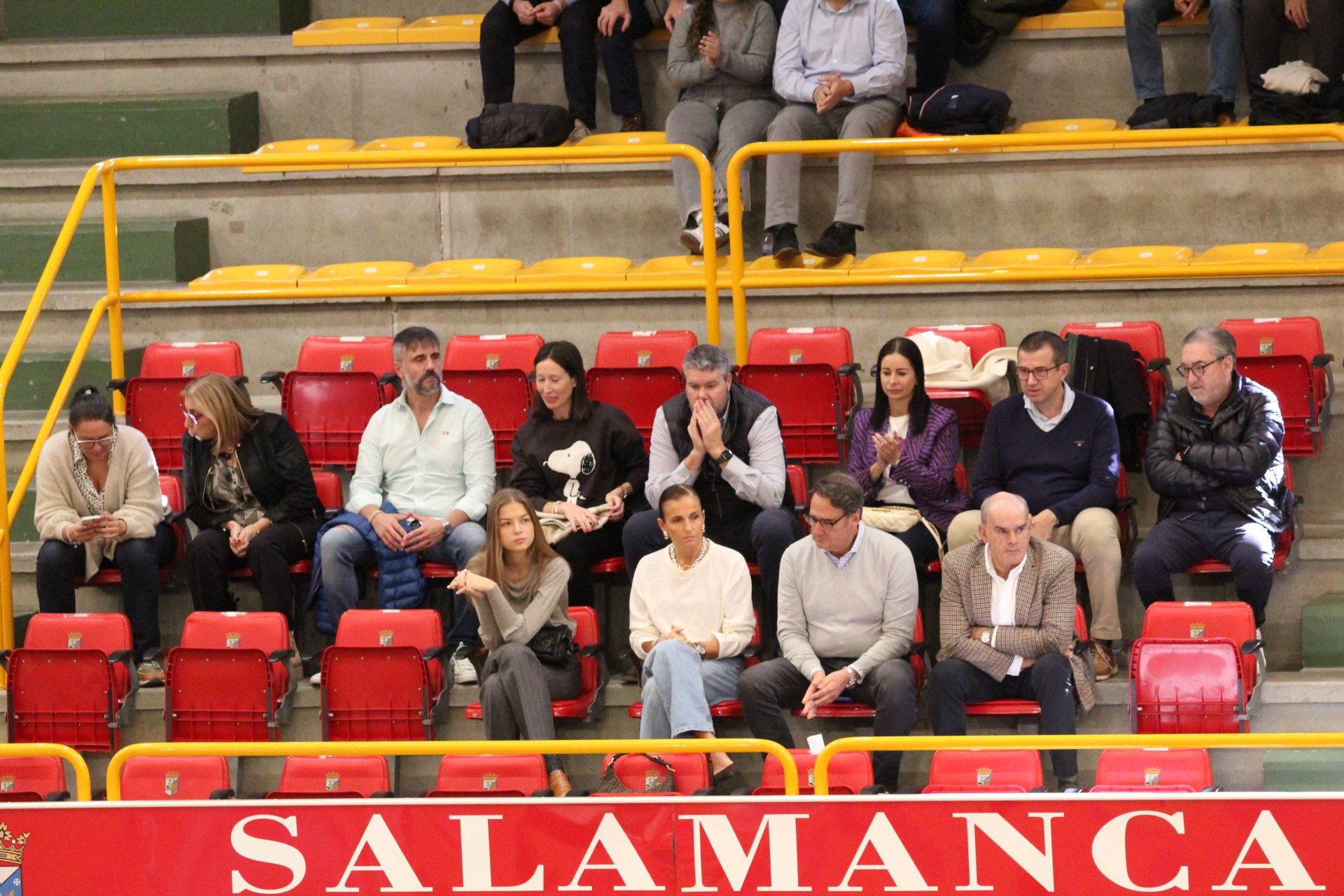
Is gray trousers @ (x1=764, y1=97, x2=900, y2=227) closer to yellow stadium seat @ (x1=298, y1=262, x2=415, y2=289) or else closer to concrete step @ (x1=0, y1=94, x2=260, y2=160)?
yellow stadium seat @ (x1=298, y1=262, x2=415, y2=289)

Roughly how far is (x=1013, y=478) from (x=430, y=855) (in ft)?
9.13

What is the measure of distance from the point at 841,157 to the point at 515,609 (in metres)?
2.84

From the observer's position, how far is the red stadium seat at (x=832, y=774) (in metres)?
5.59

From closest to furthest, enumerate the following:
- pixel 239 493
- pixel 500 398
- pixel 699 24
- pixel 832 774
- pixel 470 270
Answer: pixel 832 774 → pixel 239 493 → pixel 500 398 → pixel 470 270 → pixel 699 24

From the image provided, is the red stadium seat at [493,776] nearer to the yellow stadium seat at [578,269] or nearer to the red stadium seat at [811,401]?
the red stadium seat at [811,401]

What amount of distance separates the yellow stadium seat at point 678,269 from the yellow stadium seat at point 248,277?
1.52 metres

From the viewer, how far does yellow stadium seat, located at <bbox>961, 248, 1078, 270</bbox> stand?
7977 millimetres

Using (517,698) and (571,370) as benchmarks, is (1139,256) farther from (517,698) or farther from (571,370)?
(517,698)

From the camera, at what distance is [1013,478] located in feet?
22.4

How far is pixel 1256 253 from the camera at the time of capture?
779cm

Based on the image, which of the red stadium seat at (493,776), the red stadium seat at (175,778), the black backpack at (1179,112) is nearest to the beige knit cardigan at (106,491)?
the red stadium seat at (175,778)

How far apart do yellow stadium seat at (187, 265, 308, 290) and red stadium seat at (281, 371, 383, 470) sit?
32.2 inches

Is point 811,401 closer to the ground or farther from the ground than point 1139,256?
closer to the ground

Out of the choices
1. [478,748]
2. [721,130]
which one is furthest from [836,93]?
[478,748]
